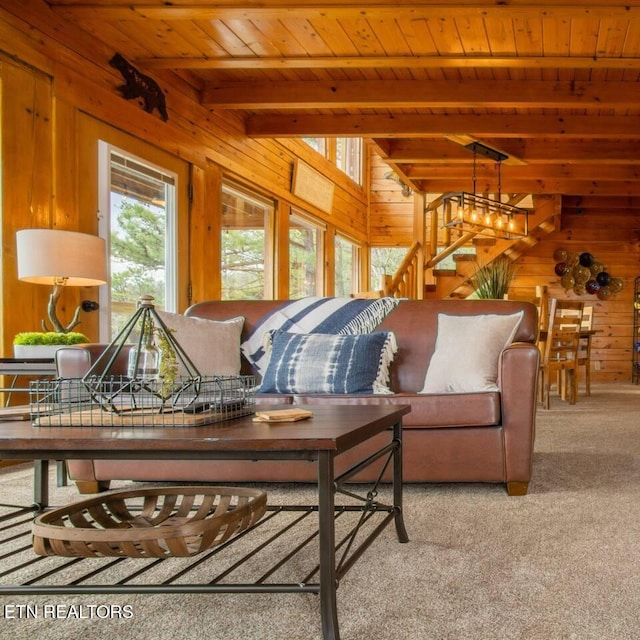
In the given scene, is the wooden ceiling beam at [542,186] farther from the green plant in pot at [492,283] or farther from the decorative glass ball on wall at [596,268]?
the decorative glass ball on wall at [596,268]

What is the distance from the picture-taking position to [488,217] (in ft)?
23.1

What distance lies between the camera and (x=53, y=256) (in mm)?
3119

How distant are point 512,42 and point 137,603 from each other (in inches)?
160

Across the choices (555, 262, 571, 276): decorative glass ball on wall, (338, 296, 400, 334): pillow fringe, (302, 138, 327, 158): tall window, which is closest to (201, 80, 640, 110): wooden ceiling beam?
(302, 138, 327, 158): tall window

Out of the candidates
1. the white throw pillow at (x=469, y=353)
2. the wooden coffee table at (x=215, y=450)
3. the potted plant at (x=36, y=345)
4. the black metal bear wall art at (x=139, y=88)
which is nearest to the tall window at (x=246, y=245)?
the black metal bear wall art at (x=139, y=88)

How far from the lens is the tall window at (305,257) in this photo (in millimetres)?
7594

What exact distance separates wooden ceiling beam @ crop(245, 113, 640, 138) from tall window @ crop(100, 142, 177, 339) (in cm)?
154

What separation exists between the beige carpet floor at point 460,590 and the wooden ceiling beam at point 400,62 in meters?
3.02

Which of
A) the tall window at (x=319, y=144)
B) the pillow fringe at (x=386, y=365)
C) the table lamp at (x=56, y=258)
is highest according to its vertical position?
the tall window at (x=319, y=144)

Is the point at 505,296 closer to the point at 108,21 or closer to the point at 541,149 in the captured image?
the point at 541,149

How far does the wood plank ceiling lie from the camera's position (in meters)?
3.78

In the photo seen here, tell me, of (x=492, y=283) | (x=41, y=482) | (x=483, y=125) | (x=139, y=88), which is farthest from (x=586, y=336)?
(x=41, y=482)

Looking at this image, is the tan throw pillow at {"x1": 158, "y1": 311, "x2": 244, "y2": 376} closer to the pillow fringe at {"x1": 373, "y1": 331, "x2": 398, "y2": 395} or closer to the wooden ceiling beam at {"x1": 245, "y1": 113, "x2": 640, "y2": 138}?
the pillow fringe at {"x1": 373, "y1": 331, "x2": 398, "y2": 395}

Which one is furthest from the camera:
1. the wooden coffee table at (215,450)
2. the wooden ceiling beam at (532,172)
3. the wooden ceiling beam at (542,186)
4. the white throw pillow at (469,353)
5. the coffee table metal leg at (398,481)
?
the wooden ceiling beam at (542,186)
